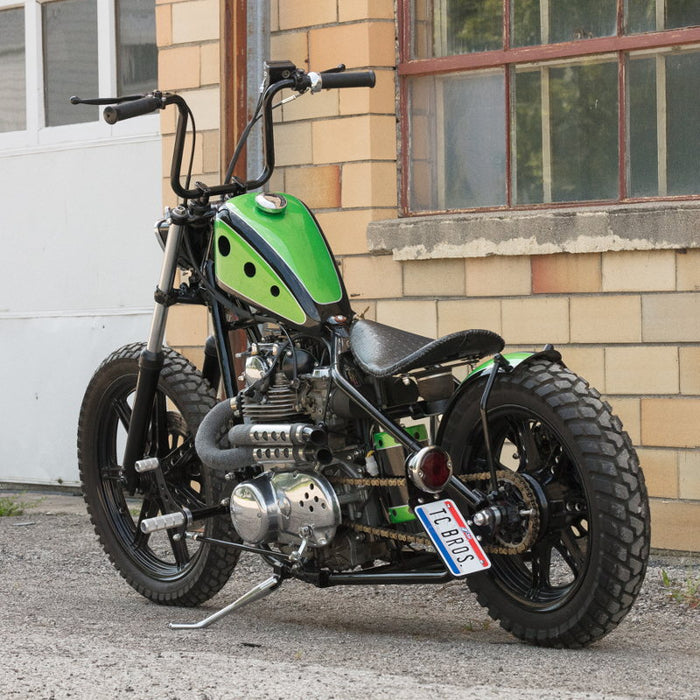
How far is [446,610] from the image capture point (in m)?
4.93

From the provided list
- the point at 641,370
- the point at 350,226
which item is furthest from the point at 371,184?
the point at 641,370

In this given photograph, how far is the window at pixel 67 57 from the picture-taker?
27.1 ft

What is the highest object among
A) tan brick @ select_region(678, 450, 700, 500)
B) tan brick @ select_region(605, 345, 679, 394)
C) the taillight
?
tan brick @ select_region(605, 345, 679, 394)

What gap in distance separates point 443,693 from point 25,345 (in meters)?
5.55

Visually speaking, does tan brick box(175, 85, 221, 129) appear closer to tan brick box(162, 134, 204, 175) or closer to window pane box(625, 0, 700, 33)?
tan brick box(162, 134, 204, 175)

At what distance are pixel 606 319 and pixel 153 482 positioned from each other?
2115mm

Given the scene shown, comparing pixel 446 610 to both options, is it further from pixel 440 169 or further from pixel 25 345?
pixel 25 345

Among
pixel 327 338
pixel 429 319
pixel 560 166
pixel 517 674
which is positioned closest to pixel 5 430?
pixel 429 319

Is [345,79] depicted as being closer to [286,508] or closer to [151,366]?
[151,366]

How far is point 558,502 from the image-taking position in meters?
3.97

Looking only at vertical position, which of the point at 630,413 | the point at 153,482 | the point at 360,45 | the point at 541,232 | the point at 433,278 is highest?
the point at 360,45

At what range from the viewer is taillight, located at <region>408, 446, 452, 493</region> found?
399cm

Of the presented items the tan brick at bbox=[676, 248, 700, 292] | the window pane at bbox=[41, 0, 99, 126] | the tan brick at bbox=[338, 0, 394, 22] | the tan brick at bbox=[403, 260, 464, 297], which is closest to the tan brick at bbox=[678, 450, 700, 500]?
the tan brick at bbox=[676, 248, 700, 292]

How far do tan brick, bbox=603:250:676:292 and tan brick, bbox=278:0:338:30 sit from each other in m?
1.81
